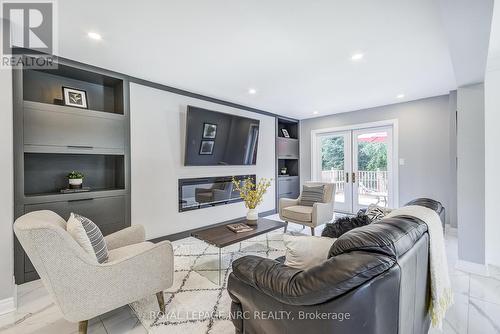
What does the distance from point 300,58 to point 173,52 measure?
143 centimetres

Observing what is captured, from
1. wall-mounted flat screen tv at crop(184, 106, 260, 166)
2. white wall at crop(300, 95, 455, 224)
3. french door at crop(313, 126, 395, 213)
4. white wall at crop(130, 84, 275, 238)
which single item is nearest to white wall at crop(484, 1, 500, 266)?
white wall at crop(300, 95, 455, 224)

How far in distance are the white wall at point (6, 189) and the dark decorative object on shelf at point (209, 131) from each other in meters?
2.38

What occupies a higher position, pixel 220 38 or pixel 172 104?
pixel 220 38

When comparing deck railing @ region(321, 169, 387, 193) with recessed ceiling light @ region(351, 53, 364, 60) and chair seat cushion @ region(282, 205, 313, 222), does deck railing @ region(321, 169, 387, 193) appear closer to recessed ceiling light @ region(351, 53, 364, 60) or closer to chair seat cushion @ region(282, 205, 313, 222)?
chair seat cushion @ region(282, 205, 313, 222)

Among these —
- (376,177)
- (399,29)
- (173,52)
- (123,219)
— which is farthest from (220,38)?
(376,177)

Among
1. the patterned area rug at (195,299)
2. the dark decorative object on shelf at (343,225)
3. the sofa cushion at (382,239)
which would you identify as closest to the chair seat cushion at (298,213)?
the patterned area rug at (195,299)

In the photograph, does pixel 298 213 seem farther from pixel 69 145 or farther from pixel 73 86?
pixel 73 86

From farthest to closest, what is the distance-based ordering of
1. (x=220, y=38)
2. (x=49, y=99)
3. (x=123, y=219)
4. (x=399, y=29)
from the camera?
(x=123, y=219) → (x=49, y=99) → (x=220, y=38) → (x=399, y=29)

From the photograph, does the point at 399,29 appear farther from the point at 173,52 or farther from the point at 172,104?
the point at 172,104

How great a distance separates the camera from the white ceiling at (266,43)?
1.87 m

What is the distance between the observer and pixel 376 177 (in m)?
5.07

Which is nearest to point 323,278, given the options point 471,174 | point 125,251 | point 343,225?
point 343,225

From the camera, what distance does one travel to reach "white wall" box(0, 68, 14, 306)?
6.47 ft

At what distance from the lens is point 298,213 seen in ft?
12.6
